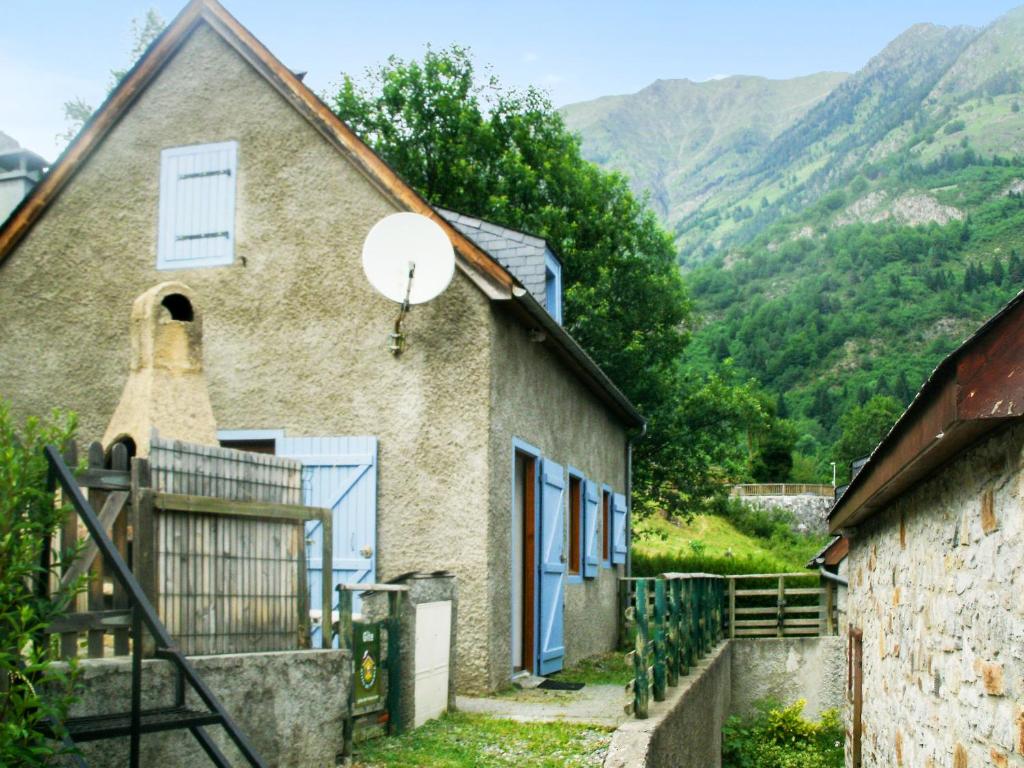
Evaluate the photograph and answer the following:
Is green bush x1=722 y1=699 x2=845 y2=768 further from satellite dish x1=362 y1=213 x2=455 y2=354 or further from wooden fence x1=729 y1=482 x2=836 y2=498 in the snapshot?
wooden fence x1=729 y1=482 x2=836 y2=498

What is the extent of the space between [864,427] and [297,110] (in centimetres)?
7124

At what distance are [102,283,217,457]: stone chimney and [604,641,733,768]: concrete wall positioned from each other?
3847 mm

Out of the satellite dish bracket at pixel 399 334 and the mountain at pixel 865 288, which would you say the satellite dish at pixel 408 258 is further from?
the mountain at pixel 865 288

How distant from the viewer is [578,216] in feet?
84.1

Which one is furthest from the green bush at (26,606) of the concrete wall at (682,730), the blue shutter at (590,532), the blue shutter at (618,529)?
the blue shutter at (618,529)

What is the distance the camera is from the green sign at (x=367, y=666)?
7.26 m

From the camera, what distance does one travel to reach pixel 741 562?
89.2 feet

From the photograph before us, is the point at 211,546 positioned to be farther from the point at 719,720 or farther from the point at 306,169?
the point at 719,720

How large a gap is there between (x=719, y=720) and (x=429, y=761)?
28.6ft

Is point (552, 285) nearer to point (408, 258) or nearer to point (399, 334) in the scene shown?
A: point (399, 334)

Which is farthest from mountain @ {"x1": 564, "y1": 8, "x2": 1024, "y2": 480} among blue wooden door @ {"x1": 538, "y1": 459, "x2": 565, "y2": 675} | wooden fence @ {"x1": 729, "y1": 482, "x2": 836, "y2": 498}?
blue wooden door @ {"x1": 538, "y1": 459, "x2": 565, "y2": 675}

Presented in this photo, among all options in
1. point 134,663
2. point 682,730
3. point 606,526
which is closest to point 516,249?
point 606,526

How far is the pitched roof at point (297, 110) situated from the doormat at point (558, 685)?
338cm

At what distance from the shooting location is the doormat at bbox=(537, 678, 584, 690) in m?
11.1
